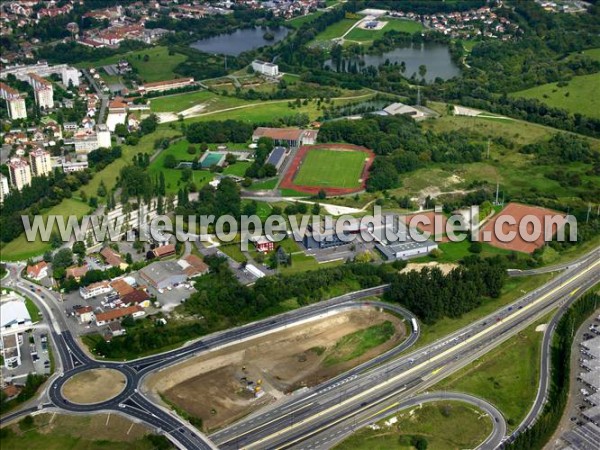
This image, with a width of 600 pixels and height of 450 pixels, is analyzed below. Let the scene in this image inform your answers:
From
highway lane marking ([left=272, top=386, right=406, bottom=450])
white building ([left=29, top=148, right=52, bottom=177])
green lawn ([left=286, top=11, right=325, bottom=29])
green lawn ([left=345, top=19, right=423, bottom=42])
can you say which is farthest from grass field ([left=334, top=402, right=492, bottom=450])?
green lawn ([left=286, top=11, right=325, bottom=29])

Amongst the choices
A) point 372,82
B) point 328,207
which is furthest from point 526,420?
point 372,82

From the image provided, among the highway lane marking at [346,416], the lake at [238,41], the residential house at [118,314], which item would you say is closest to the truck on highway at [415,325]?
the highway lane marking at [346,416]

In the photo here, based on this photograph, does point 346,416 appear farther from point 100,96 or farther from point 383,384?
point 100,96

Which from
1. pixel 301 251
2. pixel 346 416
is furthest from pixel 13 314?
pixel 346 416

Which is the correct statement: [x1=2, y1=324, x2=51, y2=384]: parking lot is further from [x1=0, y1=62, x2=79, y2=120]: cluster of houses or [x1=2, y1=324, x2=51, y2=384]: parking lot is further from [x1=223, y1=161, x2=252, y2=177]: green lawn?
[x1=0, y1=62, x2=79, y2=120]: cluster of houses

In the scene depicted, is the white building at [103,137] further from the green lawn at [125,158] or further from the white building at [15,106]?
the white building at [15,106]

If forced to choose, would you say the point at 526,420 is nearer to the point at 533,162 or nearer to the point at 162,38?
the point at 533,162
